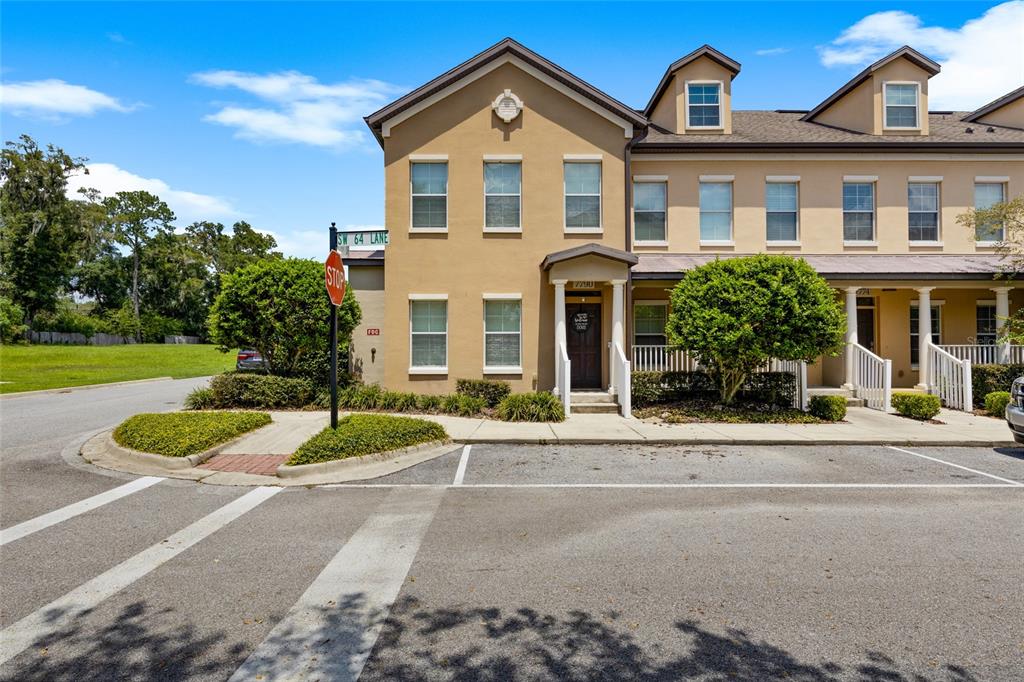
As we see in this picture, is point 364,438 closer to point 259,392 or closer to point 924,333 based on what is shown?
point 259,392

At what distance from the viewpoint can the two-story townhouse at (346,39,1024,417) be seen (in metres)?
15.0

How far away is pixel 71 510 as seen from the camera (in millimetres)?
6141

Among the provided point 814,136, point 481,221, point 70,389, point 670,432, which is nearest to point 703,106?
point 814,136

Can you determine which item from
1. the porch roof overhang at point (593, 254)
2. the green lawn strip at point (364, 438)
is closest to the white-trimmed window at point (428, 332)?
the porch roof overhang at point (593, 254)

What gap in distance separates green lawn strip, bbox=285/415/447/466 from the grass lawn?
52.2ft

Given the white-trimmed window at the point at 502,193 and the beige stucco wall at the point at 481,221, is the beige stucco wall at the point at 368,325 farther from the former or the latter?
the white-trimmed window at the point at 502,193

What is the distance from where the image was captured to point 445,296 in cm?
1495

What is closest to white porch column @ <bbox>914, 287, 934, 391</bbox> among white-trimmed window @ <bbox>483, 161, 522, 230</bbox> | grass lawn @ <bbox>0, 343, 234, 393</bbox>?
white-trimmed window @ <bbox>483, 161, 522, 230</bbox>

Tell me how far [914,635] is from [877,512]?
307 centimetres

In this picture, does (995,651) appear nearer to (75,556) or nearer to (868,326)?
(75,556)

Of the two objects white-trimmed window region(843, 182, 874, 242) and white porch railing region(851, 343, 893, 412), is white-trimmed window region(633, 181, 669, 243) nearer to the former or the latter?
white-trimmed window region(843, 182, 874, 242)

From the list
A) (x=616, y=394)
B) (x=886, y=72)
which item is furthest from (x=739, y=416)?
(x=886, y=72)

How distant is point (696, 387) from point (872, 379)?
4.88 m

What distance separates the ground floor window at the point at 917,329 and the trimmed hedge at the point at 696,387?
19.2 ft
